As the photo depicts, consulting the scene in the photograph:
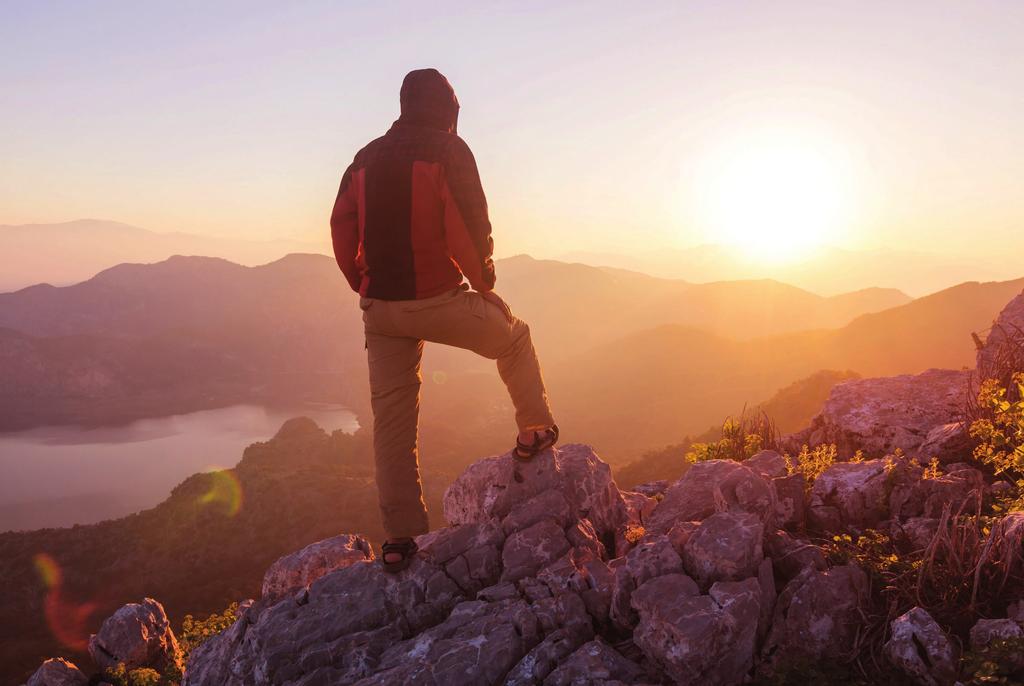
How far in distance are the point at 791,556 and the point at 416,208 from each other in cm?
411

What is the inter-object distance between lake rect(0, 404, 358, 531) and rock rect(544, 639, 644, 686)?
107 metres

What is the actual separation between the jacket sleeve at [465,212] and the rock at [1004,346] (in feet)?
18.3

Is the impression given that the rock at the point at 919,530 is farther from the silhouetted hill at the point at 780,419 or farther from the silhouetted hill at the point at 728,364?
the silhouetted hill at the point at 728,364

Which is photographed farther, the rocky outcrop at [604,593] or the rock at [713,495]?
the rock at [713,495]

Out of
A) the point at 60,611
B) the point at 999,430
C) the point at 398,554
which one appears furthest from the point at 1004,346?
the point at 60,611

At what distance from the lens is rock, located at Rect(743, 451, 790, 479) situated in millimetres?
5977

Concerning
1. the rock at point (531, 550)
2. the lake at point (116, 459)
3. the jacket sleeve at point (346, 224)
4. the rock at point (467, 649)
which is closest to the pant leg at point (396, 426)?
the jacket sleeve at point (346, 224)

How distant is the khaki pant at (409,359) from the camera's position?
4.88m

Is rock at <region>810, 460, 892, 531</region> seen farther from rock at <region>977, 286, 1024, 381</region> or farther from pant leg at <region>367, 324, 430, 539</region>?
pant leg at <region>367, 324, 430, 539</region>

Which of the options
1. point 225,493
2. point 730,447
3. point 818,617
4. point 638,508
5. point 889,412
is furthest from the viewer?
point 225,493

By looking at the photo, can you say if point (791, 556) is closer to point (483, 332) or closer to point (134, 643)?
point (483, 332)

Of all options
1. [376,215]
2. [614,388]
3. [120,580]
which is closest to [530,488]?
[376,215]

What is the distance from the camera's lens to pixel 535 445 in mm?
6062

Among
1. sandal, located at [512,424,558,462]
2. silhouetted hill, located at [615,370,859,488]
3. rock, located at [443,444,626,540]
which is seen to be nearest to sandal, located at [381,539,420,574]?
rock, located at [443,444,626,540]
